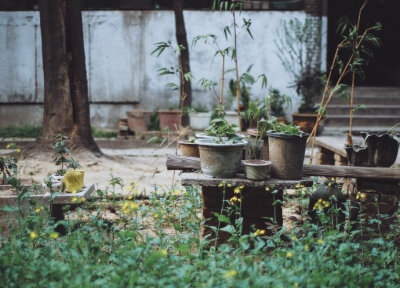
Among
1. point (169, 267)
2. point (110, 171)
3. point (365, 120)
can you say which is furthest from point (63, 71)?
point (365, 120)

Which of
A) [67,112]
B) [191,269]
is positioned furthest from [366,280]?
[67,112]

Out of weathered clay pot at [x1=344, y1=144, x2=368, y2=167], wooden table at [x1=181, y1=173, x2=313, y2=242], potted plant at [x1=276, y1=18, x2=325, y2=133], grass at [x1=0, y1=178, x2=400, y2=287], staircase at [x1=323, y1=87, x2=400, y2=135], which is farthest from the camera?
potted plant at [x1=276, y1=18, x2=325, y2=133]

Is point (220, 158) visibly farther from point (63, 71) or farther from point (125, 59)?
point (125, 59)

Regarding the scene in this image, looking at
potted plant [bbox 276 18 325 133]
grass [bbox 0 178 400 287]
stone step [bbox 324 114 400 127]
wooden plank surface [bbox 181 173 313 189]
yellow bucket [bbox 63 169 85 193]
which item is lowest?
grass [bbox 0 178 400 287]

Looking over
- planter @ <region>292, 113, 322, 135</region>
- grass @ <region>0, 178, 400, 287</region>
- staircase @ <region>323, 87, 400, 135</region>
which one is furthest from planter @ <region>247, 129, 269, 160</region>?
staircase @ <region>323, 87, 400, 135</region>

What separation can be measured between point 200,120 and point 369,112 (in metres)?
3.92

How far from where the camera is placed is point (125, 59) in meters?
12.4

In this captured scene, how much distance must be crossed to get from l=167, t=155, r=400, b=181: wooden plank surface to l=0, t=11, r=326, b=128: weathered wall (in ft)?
26.5

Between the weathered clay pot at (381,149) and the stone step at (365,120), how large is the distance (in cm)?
685

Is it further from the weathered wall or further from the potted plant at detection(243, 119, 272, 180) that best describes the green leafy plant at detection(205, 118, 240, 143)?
the weathered wall

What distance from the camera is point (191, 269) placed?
3006mm

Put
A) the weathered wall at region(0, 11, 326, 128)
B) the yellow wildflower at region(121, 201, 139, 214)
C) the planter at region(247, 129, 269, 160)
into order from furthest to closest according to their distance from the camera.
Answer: the weathered wall at region(0, 11, 326, 128) → the planter at region(247, 129, 269, 160) → the yellow wildflower at region(121, 201, 139, 214)

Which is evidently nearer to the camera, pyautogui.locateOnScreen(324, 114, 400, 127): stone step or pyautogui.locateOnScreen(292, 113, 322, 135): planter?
pyautogui.locateOnScreen(292, 113, 322, 135): planter

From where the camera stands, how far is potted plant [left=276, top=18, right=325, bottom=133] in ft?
37.6
